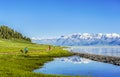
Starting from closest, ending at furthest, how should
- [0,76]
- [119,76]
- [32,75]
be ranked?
[0,76] → [32,75] → [119,76]

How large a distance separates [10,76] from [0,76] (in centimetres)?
138

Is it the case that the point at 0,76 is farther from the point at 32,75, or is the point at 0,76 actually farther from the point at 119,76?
the point at 119,76

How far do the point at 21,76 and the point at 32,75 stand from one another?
2.04 m

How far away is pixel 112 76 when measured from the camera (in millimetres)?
49094

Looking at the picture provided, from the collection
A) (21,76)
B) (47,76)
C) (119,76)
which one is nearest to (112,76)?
(119,76)

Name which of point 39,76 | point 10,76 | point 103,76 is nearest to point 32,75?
point 39,76

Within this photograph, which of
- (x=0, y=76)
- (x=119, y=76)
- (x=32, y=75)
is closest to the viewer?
(x=0, y=76)

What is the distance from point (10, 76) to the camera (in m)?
36.3

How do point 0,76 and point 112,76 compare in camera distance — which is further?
point 112,76

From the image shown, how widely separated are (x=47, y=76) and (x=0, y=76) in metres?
6.64

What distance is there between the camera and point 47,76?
39344mm

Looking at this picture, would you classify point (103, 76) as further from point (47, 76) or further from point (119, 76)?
point (47, 76)

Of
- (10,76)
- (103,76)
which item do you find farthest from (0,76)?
(103,76)

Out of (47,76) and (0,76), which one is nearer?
(0,76)
